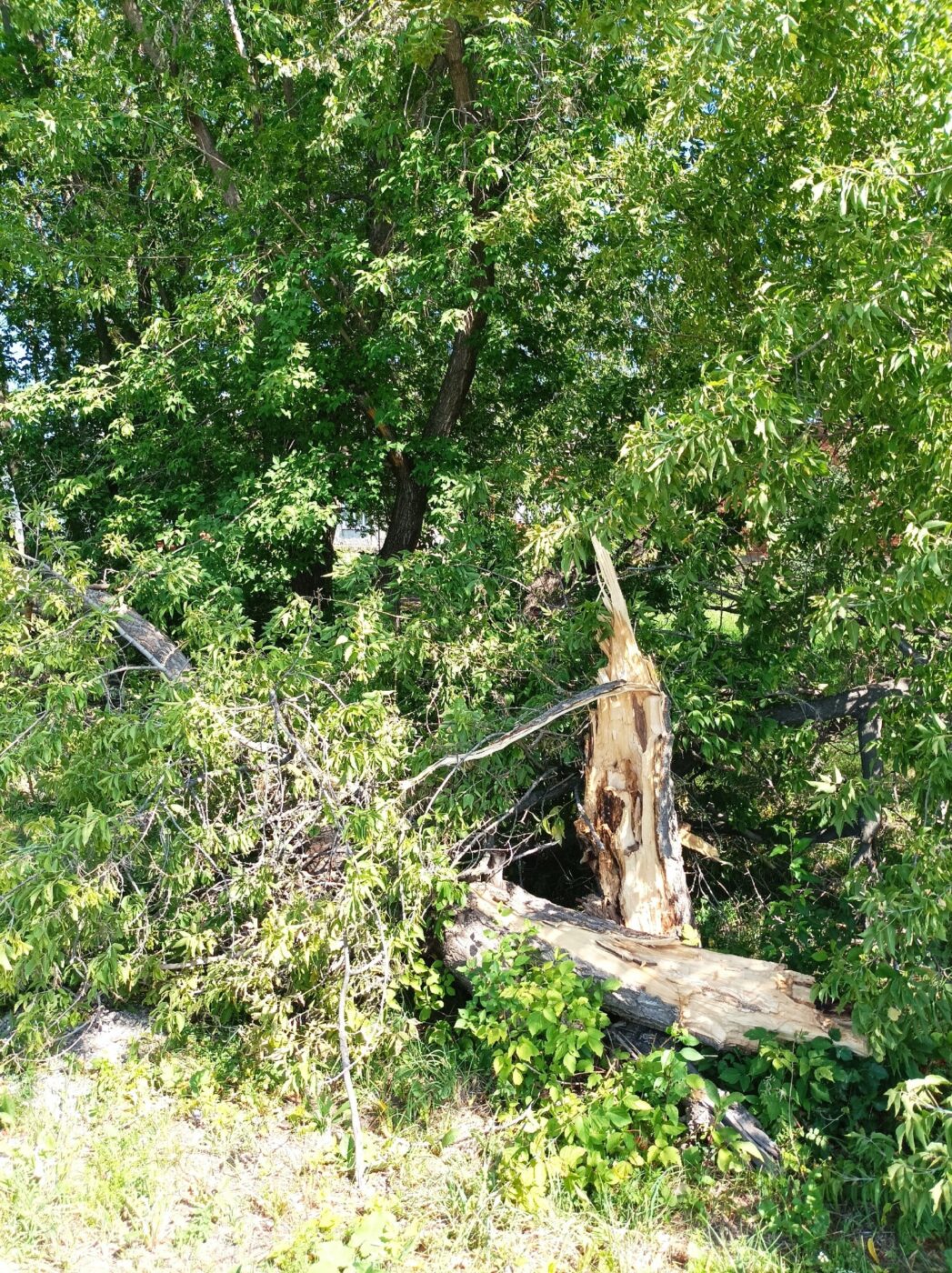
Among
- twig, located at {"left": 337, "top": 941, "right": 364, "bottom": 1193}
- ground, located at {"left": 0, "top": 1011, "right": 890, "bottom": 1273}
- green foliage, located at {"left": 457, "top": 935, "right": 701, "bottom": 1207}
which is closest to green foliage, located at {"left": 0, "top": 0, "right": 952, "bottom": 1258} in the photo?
green foliage, located at {"left": 457, "top": 935, "right": 701, "bottom": 1207}

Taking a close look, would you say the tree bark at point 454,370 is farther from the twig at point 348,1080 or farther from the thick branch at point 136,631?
the twig at point 348,1080

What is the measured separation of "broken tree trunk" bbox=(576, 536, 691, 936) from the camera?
4652 millimetres

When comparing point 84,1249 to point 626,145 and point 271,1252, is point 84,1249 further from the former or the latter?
point 626,145

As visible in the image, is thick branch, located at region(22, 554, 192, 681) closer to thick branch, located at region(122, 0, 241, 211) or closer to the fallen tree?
the fallen tree

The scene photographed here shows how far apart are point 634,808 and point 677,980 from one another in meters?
0.91

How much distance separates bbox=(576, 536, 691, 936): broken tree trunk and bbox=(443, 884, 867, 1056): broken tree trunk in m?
0.23

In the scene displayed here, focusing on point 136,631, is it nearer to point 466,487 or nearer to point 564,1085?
point 466,487

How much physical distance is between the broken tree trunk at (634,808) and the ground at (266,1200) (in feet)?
3.97

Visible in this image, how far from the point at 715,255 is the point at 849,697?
2654 mm

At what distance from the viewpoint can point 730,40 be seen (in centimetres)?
375

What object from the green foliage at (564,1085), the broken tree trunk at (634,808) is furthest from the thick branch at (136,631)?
the green foliage at (564,1085)

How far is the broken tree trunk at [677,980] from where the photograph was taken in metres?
3.89

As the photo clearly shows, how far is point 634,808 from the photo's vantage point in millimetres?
4746

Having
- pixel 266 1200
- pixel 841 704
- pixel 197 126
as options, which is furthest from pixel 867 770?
pixel 197 126
